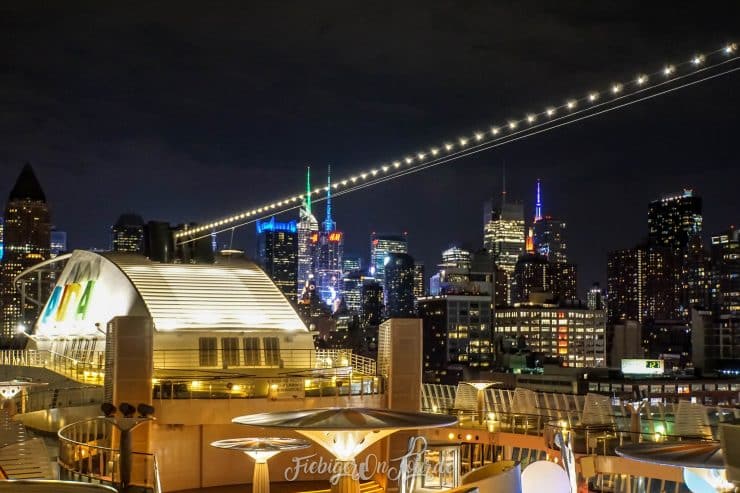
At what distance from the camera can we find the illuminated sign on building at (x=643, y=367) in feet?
424

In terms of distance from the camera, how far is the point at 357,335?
188 meters

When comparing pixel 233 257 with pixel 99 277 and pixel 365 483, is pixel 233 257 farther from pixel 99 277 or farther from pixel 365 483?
pixel 365 483

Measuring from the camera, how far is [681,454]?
1789 centimetres

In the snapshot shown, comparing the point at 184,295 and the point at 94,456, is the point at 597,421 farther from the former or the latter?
the point at 184,295

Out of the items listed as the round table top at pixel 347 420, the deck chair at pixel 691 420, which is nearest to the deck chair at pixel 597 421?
the deck chair at pixel 691 420

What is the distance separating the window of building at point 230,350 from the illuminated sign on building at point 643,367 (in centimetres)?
9956

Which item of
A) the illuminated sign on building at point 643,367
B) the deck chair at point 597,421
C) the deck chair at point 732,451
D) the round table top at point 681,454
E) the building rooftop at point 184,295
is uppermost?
the building rooftop at point 184,295

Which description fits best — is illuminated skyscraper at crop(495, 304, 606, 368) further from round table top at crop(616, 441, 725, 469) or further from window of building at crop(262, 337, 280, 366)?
round table top at crop(616, 441, 725, 469)

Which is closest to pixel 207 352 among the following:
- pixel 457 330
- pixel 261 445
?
pixel 261 445

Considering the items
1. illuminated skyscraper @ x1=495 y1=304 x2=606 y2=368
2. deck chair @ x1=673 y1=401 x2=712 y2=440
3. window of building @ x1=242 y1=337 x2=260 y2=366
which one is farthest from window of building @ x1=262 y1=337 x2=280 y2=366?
illuminated skyscraper @ x1=495 y1=304 x2=606 y2=368

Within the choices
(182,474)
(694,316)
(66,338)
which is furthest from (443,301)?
(182,474)

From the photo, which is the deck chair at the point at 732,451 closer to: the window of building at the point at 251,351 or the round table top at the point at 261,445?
the round table top at the point at 261,445

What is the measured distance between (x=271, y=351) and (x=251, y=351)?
0.81 metres

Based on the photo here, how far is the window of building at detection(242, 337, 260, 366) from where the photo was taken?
37562 mm
